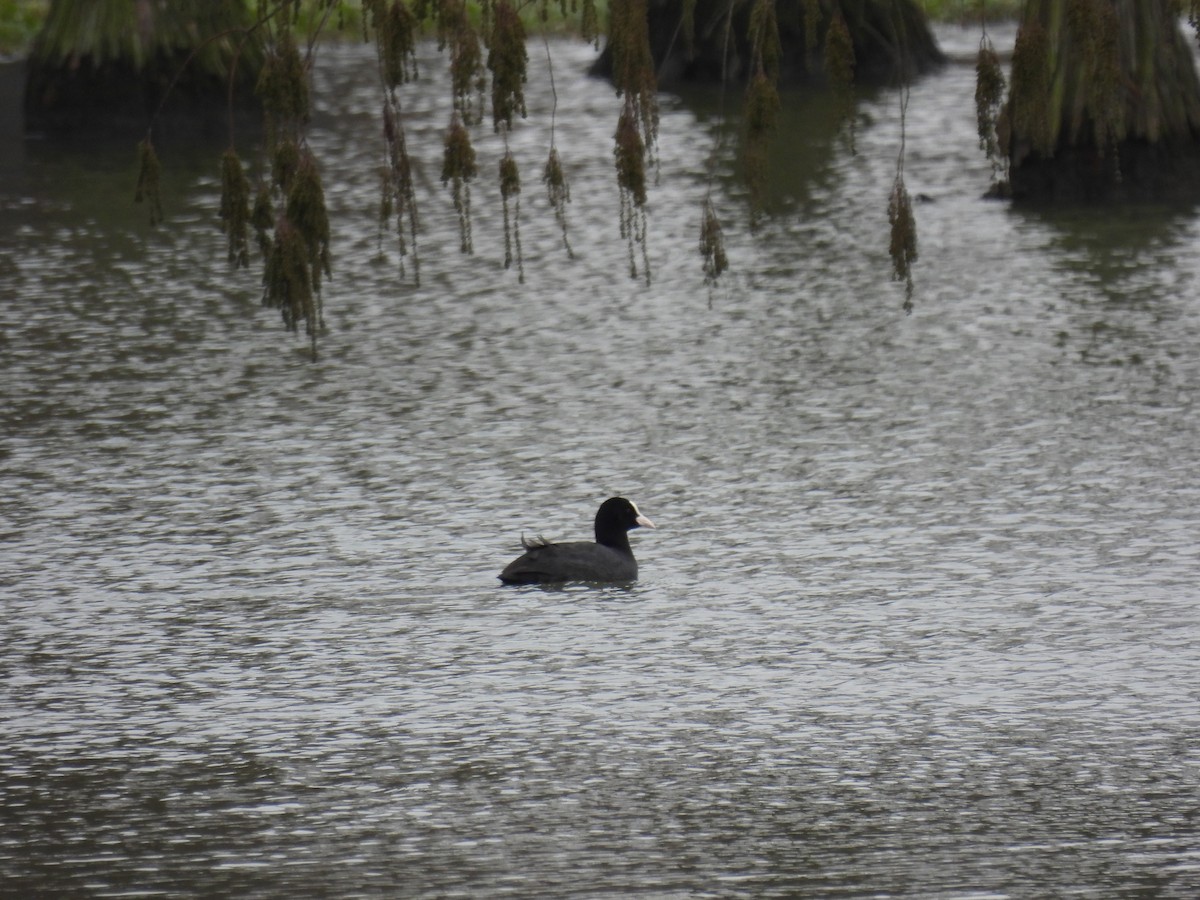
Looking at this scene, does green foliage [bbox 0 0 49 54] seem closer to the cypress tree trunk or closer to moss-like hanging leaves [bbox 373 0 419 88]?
the cypress tree trunk

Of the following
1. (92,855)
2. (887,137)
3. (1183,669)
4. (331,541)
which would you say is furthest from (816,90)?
(92,855)

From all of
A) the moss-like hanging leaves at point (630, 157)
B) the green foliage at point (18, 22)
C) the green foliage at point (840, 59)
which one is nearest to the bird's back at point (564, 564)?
the moss-like hanging leaves at point (630, 157)

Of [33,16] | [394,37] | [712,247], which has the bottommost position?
[33,16]

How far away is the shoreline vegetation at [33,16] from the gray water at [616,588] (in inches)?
620

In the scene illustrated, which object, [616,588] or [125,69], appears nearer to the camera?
[616,588]

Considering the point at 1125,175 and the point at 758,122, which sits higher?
the point at 758,122

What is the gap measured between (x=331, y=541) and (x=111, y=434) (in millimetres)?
3042

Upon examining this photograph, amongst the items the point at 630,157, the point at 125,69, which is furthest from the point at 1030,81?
the point at 125,69

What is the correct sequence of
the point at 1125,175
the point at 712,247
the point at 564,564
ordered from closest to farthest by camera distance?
the point at 712,247 < the point at 564,564 < the point at 1125,175

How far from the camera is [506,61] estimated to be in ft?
29.1

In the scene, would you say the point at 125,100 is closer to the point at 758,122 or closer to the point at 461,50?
the point at 461,50

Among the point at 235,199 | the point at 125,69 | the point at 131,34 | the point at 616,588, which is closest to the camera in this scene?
the point at 235,199

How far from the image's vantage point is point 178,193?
77.2 feet

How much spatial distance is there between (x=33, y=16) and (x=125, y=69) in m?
11.5
